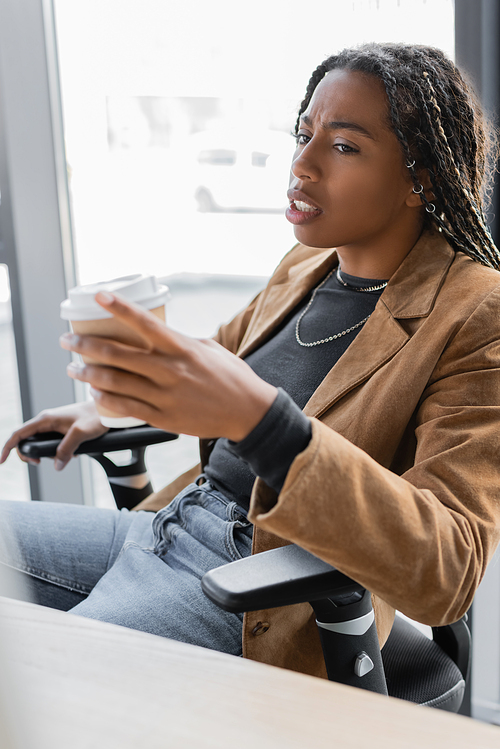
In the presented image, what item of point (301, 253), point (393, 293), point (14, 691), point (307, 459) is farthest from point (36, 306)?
point (14, 691)

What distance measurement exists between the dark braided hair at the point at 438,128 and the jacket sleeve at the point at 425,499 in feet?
0.86

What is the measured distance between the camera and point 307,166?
122cm

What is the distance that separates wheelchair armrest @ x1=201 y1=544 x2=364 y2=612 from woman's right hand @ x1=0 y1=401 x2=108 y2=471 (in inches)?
24.4

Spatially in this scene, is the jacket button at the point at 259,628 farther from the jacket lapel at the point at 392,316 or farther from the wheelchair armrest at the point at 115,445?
the wheelchair armrest at the point at 115,445

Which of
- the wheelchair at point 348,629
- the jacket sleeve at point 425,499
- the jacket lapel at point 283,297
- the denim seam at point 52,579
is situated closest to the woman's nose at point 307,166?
the jacket lapel at point 283,297

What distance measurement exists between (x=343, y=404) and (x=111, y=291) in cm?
60

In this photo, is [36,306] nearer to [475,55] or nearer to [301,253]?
[301,253]

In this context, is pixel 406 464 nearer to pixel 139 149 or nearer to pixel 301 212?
pixel 301 212

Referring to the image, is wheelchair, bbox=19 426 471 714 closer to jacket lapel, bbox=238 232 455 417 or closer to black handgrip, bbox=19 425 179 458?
jacket lapel, bbox=238 232 455 417

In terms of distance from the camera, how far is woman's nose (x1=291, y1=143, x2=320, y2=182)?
122cm

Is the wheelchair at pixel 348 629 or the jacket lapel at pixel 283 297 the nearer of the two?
the wheelchair at pixel 348 629

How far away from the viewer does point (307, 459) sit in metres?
0.71

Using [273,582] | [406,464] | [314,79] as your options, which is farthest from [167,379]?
[314,79]

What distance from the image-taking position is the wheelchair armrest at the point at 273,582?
2.57 ft
